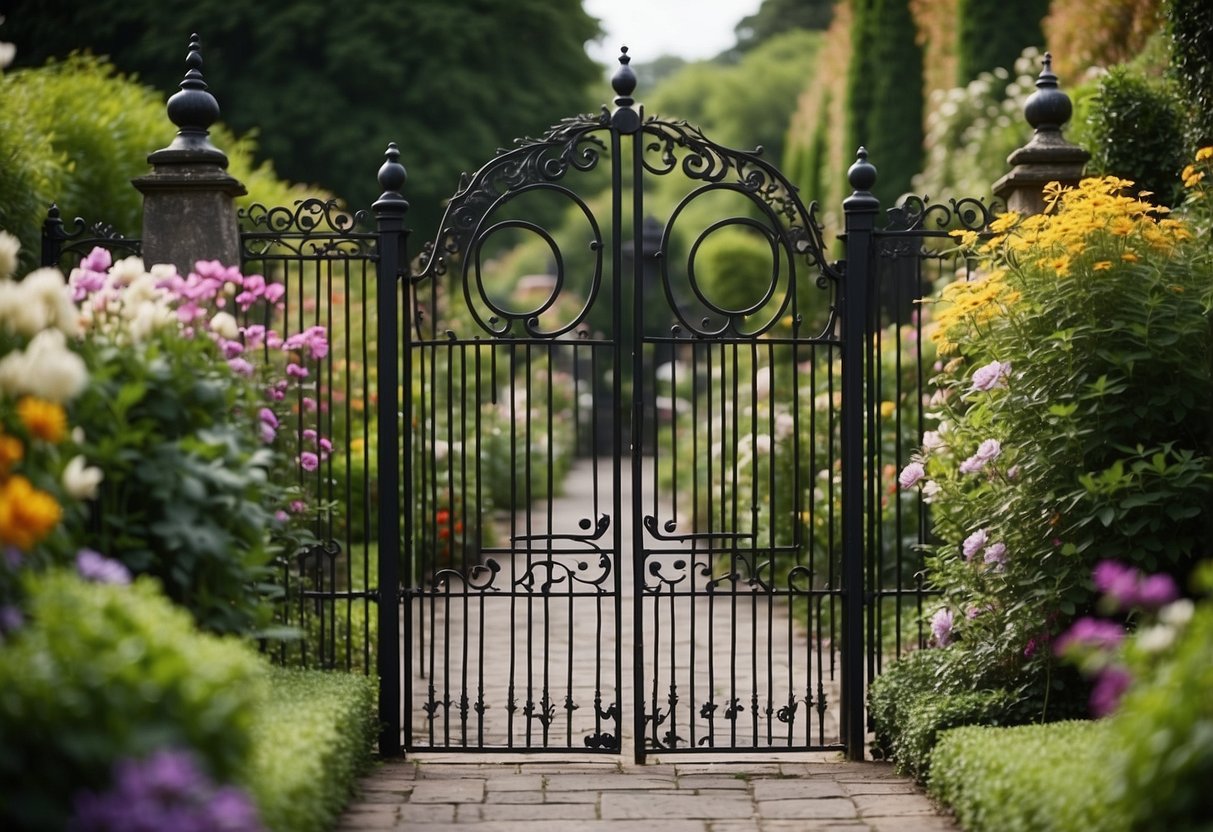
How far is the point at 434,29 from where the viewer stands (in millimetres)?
22109

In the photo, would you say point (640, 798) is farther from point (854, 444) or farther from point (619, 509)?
point (854, 444)

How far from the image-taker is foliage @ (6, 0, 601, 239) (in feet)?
68.2

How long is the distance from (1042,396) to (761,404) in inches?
225

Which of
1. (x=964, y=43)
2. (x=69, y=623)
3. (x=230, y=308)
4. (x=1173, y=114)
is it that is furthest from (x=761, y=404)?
(x=69, y=623)

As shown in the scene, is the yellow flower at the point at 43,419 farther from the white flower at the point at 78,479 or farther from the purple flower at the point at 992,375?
the purple flower at the point at 992,375

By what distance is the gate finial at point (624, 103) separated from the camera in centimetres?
598

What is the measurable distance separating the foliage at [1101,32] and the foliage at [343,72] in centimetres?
1171

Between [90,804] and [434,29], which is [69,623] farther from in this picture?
[434,29]

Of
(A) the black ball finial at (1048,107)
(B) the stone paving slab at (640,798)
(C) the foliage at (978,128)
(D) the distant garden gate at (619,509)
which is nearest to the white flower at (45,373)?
(D) the distant garden gate at (619,509)

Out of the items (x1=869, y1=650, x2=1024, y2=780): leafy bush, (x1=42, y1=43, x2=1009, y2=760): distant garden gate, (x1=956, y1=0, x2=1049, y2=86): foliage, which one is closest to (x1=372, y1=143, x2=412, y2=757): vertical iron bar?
(x1=42, y1=43, x2=1009, y2=760): distant garden gate

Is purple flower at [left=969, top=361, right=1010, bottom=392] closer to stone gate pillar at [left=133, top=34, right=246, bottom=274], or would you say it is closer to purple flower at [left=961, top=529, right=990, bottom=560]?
purple flower at [left=961, top=529, right=990, bottom=560]

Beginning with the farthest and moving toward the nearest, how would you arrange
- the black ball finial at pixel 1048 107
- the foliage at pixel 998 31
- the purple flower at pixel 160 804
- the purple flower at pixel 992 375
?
the foliage at pixel 998 31, the black ball finial at pixel 1048 107, the purple flower at pixel 992 375, the purple flower at pixel 160 804

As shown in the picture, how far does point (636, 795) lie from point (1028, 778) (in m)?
1.81

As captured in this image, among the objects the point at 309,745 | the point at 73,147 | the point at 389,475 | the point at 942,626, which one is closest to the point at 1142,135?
Result: the point at 942,626
